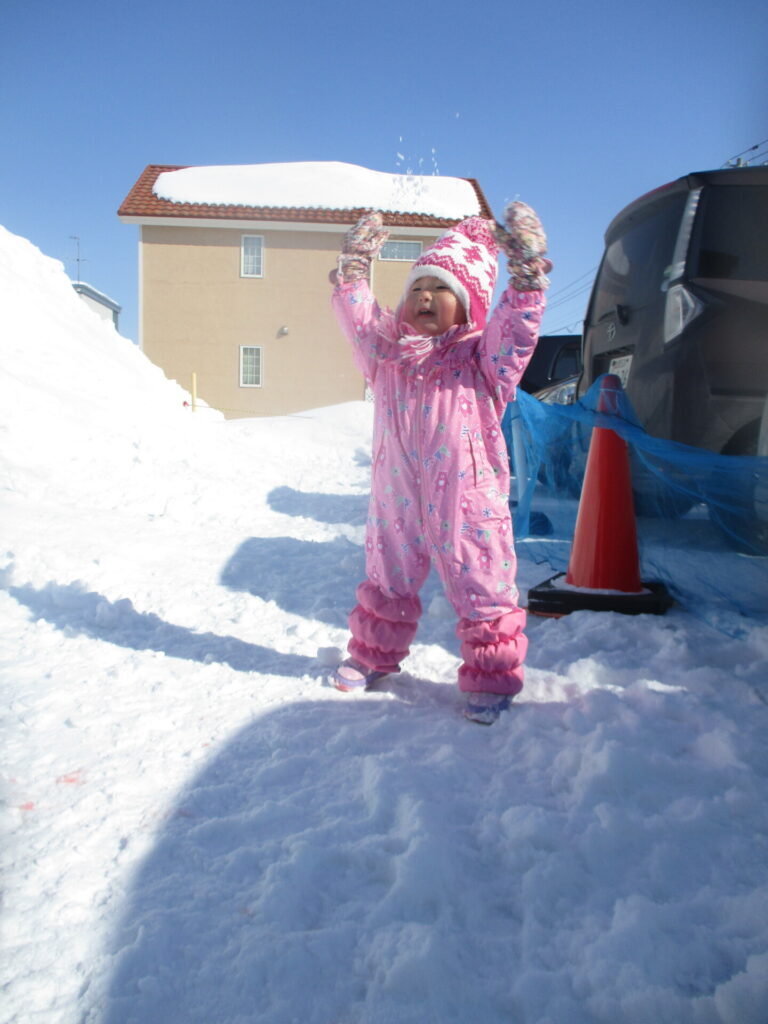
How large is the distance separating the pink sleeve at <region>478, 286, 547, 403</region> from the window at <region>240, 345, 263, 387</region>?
58.6ft

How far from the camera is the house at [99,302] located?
83.5ft

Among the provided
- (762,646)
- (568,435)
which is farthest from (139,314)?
(762,646)

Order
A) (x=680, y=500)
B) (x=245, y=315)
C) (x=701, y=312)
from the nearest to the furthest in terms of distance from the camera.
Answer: (x=680, y=500), (x=701, y=312), (x=245, y=315)

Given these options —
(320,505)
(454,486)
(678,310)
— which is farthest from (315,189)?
(454,486)

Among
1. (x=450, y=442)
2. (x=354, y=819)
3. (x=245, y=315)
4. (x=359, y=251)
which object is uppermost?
(x=245, y=315)

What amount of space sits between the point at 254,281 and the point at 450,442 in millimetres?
18329

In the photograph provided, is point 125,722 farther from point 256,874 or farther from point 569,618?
point 569,618

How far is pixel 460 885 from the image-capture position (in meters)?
1.35

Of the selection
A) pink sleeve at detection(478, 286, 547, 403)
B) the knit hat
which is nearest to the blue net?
the knit hat

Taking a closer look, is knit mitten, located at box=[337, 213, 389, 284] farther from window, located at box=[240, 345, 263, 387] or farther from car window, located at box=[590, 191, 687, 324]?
window, located at box=[240, 345, 263, 387]

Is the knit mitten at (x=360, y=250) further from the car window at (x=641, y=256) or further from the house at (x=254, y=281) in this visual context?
the house at (x=254, y=281)

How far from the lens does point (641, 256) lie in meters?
3.92

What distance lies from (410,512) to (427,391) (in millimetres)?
387

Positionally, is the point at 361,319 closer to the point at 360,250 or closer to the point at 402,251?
the point at 360,250
